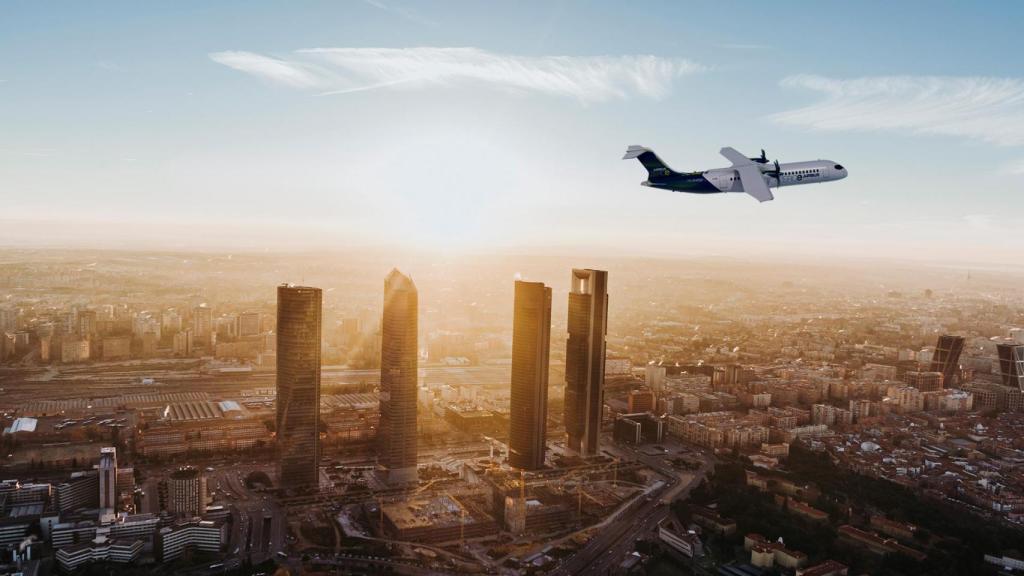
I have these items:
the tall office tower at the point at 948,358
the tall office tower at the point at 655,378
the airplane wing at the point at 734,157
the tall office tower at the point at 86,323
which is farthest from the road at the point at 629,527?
the tall office tower at the point at 86,323

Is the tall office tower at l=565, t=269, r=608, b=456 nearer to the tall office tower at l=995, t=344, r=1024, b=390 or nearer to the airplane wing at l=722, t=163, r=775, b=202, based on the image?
the airplane wing at l=722, t=163, r=775, b=202

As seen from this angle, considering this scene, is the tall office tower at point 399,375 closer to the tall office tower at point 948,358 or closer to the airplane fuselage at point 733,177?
the airplane fuselage at point 733,177

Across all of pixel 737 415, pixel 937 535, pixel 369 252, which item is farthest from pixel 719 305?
pixel 937 535

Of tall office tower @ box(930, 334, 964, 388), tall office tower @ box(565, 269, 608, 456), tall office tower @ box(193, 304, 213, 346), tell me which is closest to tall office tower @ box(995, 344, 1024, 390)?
tall office tower @ box(930, 334, 964, 388)

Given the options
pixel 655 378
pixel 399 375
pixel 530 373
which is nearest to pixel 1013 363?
Answer: pixel 655 378

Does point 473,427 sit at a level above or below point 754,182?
below

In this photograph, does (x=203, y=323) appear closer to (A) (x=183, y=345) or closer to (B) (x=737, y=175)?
(A) (x=183, y=345)
